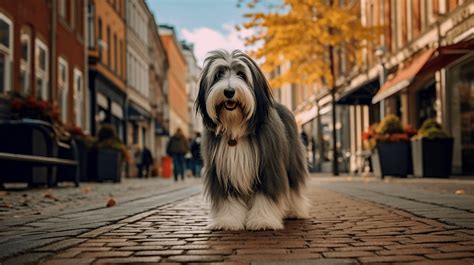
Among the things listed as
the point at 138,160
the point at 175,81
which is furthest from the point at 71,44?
the point at 175,81

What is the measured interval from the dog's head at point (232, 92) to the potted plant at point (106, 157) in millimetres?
12663

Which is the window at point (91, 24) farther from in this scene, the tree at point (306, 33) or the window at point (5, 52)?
the window at point (5, 52)

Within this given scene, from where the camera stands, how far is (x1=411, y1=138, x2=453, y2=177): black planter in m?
14.3

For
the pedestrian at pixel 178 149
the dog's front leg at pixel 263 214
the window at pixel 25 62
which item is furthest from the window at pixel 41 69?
the dog's front leg at pixel 263 214

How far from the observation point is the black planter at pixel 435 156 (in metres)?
14.3

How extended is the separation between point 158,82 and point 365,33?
34002mm

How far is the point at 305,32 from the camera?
21375 mm

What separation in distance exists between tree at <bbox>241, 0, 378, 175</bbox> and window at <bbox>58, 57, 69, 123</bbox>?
20.3 feet

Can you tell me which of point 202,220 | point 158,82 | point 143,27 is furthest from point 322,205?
point 158,82

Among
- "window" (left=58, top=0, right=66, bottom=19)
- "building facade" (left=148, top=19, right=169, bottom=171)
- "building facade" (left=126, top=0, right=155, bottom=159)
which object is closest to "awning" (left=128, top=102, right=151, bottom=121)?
"building facade" (left=126, top=0, right=155, bottom=159)

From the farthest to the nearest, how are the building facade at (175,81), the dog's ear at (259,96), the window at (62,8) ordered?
the building facade at (175,81) → the window at (62,8) → the dog's ear at (259,96)

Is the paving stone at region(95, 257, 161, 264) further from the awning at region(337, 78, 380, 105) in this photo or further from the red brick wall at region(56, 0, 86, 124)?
the awning at region(337, 78, 380, 105)

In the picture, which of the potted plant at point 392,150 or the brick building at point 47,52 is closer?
the brick building at point 47,52

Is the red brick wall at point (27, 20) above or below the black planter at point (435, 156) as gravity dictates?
above
